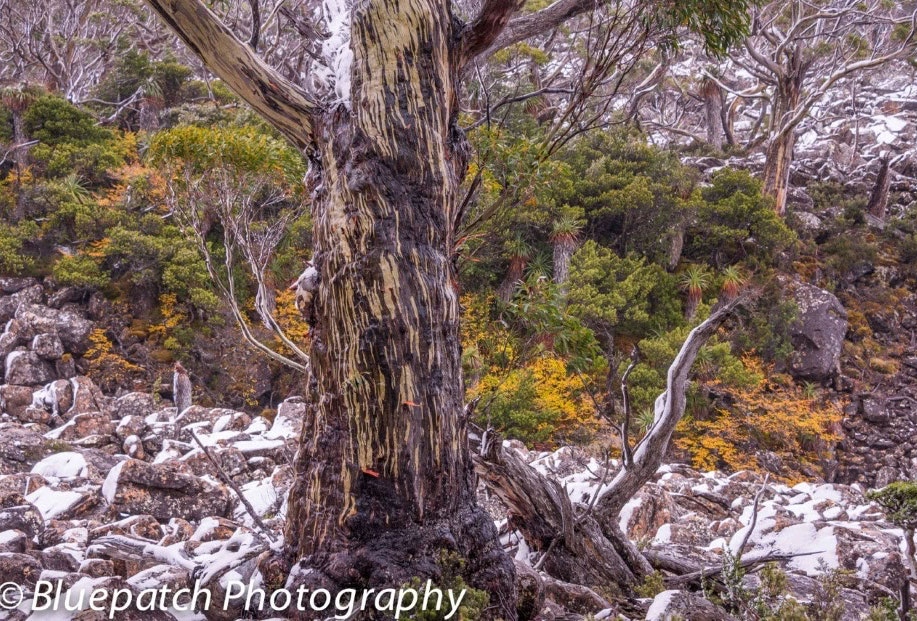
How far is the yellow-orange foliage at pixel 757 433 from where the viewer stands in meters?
11.4

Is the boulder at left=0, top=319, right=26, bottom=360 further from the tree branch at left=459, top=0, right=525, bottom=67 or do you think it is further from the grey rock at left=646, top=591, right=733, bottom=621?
the grey rock at left=646, top=591, right=733, bottom=621

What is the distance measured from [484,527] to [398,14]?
81.7 inches

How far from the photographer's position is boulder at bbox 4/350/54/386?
10.7 m

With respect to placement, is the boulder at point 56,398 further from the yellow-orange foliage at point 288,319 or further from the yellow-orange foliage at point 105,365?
the yellow-orange foliage at point 288,319

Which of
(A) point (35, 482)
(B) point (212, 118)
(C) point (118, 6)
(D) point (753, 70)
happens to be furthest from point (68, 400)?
(D) point (753, 70)

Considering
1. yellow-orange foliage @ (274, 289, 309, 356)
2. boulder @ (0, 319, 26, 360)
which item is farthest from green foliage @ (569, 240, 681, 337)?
boulder @ (0, 319, 26, 360)

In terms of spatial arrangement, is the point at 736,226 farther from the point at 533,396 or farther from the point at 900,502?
the point at 900,502

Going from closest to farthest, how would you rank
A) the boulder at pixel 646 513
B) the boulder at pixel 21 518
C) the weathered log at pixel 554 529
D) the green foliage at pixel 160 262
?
the weathered log at pixel 554 529 < the boulder at pixel 21 518 < the boulder at pixel 646 513 < the green foliage at pixel 160 262

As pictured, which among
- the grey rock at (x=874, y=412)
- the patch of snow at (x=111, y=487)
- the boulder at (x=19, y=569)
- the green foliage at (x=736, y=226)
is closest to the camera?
the boulder at (x=19, y=569)

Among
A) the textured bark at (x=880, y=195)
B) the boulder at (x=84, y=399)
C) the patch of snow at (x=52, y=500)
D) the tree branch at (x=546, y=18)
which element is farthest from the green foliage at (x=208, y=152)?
the textured bark at (x=880, y=195)

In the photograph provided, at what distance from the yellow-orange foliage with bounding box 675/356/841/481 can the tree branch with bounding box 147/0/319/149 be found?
33.0ft

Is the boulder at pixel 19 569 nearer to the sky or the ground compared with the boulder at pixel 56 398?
nearer to the ground

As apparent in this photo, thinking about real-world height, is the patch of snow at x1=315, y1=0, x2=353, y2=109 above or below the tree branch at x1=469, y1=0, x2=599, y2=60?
below

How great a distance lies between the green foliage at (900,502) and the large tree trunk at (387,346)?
51.4 inches
